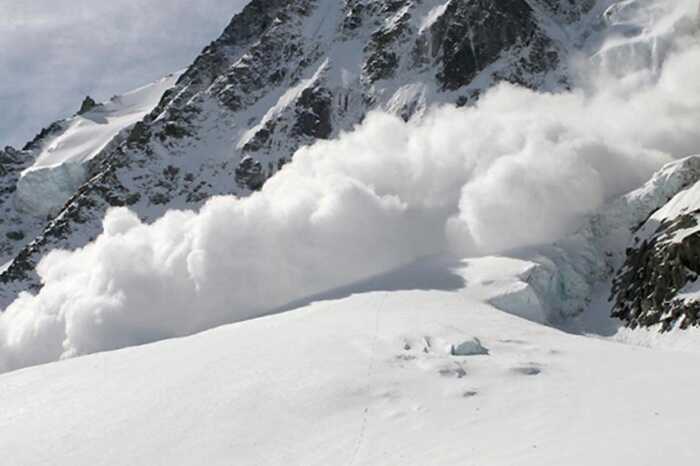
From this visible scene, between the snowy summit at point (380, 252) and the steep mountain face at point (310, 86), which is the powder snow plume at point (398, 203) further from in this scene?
the steep mountain face at point (310, 86)

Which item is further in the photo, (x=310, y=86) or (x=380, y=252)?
(x=310, y=86)

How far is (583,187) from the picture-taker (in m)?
77.1

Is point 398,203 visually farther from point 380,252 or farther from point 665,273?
point 665,273

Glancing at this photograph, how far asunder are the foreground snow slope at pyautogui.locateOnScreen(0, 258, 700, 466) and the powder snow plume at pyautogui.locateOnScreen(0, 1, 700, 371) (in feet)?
115

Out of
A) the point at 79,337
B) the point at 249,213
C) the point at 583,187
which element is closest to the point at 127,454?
the point at 583,187

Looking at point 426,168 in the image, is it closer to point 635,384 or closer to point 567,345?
point 567,345

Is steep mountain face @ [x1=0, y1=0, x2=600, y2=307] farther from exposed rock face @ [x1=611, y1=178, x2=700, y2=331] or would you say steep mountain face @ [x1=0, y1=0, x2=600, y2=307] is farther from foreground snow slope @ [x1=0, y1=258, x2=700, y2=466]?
foreground snow slope @ [x1=0, y1=258, x2=700, y2=466]

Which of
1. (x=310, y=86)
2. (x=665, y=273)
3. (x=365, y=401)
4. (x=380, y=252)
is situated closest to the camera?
(x=365, y=401)

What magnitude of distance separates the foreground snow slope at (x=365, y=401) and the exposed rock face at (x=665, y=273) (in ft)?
49.7

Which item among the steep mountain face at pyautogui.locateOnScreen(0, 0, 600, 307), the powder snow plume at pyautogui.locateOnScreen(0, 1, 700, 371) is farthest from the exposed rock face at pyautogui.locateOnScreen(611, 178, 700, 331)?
the steep mountain face at pyautogui.locateOnScreen(0, 0, 600, 307)

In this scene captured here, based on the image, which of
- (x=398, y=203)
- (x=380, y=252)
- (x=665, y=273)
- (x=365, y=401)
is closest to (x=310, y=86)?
(x=398, y=203)

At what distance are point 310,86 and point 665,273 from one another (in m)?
76.9

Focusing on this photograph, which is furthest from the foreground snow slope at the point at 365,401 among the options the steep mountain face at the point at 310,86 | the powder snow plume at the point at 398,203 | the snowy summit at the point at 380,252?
the steep mountain face at the point at 310,86

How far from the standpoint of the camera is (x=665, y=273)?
57531 mm
